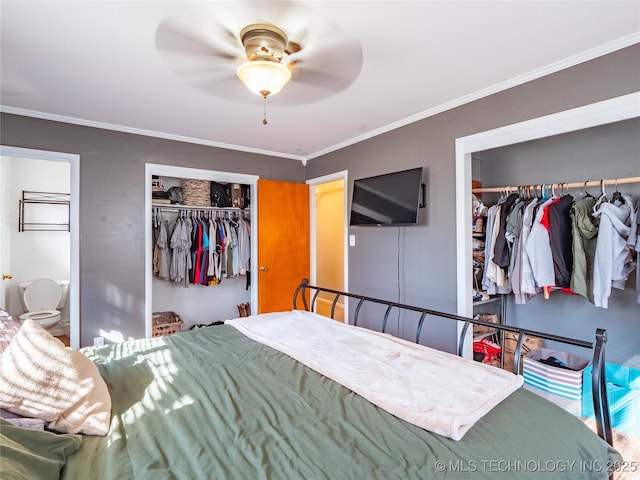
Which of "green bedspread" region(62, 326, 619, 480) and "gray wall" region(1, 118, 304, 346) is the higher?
"gray wall" region(1, 118, 304, 346)

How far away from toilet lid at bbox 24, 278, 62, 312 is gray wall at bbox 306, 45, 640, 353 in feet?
11.7

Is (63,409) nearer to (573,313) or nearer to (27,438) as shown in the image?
(27,438)

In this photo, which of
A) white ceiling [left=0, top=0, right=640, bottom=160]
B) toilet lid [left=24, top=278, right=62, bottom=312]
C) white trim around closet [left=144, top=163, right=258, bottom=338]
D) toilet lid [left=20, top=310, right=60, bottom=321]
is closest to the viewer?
white ceiling [left=0, top=0, right=640, bottom=160]

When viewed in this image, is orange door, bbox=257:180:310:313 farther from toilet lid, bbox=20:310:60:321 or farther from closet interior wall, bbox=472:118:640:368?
toilet lid, bbox=20:310:60:321

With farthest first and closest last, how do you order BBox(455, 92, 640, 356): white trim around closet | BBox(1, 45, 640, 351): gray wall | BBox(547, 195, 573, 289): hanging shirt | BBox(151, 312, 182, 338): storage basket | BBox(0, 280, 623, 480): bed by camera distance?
BBox(151, 312, 182, 338): storage basket
BBox(1, 45, 640, 351): gray wall
BBox(547, 195, 573, 289): hanging shirt
BBox(455, 92, 640, 356): white trim around closet
BBox(0, 280, 623, 480): bed

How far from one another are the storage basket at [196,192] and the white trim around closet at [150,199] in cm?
45

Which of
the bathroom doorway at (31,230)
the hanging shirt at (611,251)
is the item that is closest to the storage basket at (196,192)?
the bathroom doorway at (31,230)

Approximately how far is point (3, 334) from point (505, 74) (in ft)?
9.87

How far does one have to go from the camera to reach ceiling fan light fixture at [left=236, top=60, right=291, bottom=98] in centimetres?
166

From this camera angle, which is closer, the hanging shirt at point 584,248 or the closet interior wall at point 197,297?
the hanging shirt at point 584,248

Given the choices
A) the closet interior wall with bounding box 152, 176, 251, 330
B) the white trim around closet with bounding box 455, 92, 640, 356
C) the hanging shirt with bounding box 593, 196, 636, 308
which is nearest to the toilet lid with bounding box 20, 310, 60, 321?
the closet interior wall with bounding box 152, 176, 251, 330

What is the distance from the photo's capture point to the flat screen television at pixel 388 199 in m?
2.79

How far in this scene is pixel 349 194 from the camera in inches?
144

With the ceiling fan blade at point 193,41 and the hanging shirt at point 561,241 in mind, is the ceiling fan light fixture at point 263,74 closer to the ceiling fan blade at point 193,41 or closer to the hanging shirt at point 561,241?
the ceiling fan blade at point 193,41
